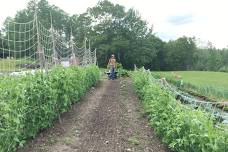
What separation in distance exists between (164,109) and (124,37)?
175 feet

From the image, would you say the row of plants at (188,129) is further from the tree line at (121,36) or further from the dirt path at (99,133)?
the tree line at (121,36)

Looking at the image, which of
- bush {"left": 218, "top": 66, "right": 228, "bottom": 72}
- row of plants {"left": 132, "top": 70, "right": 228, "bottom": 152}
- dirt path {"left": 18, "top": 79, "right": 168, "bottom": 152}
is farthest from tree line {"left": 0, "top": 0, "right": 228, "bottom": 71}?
row of plants {"left": 132, "top": 70, "right": 228, "bottom": 152}

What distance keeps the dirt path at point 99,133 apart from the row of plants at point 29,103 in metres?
0.30

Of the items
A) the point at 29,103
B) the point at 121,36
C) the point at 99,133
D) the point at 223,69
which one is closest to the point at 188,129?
the point at 99,133

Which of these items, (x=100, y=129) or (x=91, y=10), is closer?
(x=100, y=129)

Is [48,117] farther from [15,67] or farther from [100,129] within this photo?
[15,67]

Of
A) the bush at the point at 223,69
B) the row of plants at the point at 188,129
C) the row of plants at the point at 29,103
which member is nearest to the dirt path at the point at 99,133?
the row of plants at the point at 29,103

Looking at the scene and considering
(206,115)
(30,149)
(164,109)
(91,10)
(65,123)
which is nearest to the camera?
(206,115)

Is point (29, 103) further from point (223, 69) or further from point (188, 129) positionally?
point (223, 69)

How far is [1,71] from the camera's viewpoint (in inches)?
353

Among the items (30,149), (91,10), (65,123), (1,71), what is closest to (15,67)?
(1,71)

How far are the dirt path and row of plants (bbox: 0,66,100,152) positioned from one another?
298mm

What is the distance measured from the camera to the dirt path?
269 inches

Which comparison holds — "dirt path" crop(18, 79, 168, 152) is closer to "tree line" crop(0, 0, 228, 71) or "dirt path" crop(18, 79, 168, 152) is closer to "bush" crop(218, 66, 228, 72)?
"tree line" crop(0, 0, 228, 71)
